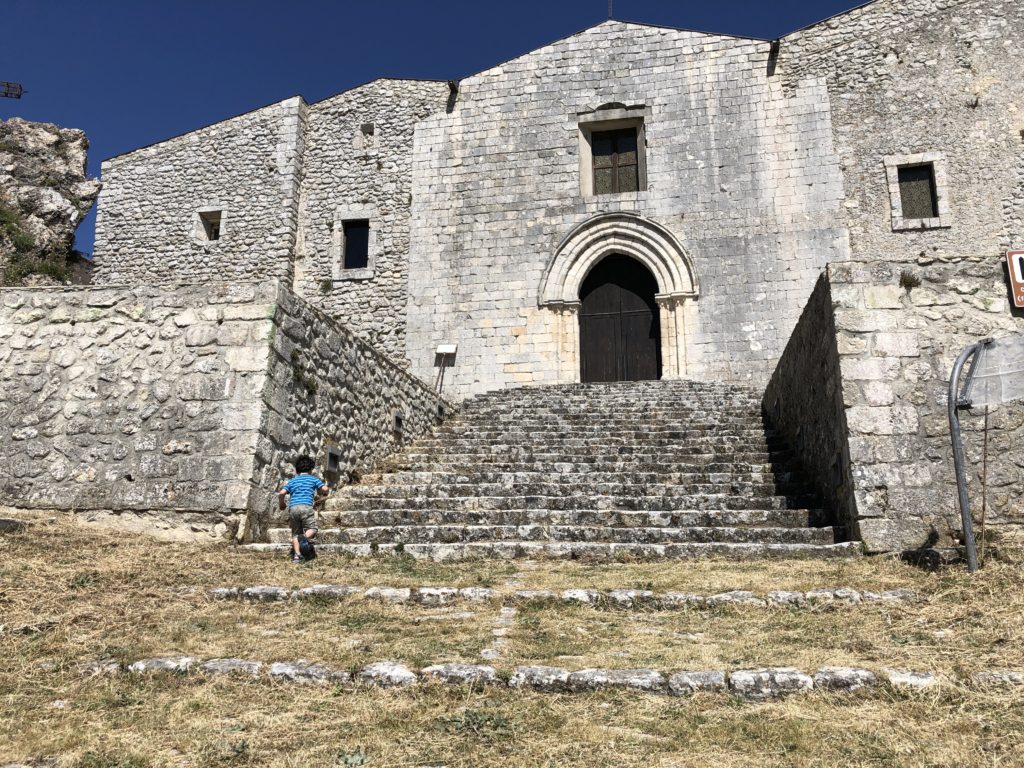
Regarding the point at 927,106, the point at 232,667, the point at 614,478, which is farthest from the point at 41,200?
the point at 927,106

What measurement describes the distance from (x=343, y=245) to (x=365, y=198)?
1.11 meters

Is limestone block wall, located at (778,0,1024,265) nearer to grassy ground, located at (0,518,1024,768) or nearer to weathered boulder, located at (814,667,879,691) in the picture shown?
grassy ground, located at (0,518,1024,768)

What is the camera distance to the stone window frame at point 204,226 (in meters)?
17.2

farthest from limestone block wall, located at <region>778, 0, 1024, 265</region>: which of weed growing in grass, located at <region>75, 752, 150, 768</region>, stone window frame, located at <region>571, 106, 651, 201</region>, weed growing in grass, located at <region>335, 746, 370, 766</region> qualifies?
weed growing in grass, located at <region>75, 752, 150, 768</region>

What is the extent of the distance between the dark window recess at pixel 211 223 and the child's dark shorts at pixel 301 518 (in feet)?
41.4

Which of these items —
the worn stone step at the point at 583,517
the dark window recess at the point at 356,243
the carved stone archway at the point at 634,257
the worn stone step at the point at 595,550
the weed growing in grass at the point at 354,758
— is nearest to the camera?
the weed growing in grass at the point at 354,758

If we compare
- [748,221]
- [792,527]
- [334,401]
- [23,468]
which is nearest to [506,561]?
[792,527]

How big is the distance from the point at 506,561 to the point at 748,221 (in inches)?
423

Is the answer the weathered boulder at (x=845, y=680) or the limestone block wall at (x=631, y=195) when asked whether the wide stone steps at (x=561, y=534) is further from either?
the limestone block wall at (x=631, y=195)

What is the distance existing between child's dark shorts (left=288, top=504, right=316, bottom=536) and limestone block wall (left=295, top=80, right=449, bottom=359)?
9.41 meters

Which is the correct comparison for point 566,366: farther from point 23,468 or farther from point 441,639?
point 441,639

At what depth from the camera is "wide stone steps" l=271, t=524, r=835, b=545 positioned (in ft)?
21.2

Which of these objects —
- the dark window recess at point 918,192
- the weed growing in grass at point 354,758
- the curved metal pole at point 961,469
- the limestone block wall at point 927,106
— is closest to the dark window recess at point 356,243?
the limestone block wall at point 927,106

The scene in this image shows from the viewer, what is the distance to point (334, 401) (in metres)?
8.69
